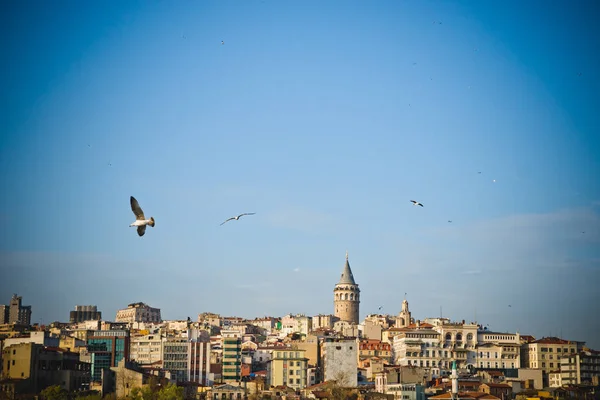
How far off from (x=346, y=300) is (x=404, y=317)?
15.0 meters

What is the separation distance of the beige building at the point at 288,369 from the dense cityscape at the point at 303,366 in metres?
0.06

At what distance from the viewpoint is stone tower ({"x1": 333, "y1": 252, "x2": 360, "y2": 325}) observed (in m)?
117

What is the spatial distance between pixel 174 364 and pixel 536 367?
77.5ft

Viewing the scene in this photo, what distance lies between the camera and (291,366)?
66.8 metres

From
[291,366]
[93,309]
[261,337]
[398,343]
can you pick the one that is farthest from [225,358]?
[93,309]

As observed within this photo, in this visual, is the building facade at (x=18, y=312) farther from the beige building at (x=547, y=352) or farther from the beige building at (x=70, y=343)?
the beige building at (x=547, y=352)

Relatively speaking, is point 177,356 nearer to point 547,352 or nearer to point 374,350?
point 374,350

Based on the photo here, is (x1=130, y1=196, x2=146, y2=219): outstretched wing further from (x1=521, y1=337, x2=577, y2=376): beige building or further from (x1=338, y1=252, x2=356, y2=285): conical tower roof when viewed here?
(x1=338, y1=252, x2=356, y2=285): conical tower roof

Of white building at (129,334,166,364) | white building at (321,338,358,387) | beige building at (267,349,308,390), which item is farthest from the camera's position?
white building at (129,334,166,364)

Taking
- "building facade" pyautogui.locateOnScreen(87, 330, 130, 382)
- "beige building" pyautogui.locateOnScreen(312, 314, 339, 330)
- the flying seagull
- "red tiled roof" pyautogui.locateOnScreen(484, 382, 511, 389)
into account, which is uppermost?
"beige building" pyautogui.locateOnScreen(312, 314, 339, 330)

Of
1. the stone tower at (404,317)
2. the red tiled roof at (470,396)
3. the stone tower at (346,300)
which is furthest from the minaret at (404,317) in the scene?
the red tiled roof at (470,396)

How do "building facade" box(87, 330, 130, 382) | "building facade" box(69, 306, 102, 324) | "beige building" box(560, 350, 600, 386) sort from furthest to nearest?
"building facade" box(69, 306, 102, 324) < "beige building" box(560, 350, 600, 386) < "building facade" box(87, 330, 130, 382)

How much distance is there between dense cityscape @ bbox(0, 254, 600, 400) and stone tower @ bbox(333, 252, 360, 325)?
2196 centimetres

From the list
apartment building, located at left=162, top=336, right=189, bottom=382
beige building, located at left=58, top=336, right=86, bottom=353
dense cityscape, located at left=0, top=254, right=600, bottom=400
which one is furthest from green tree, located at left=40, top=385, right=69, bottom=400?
beige building, located at left=58, top=336, right=86, bottom=353
